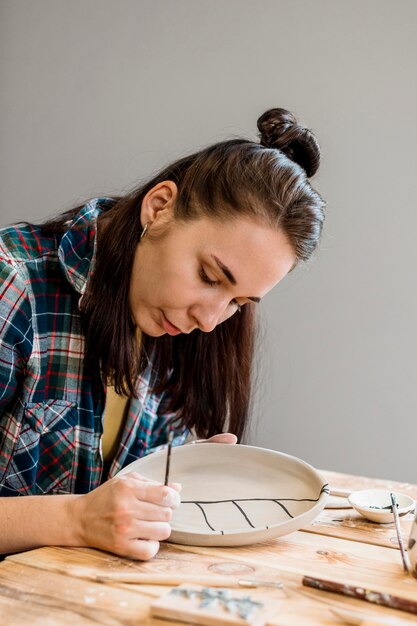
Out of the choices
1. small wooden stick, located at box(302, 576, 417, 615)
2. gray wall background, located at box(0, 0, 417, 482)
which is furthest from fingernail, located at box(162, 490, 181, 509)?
gray wall background, located at box(0, 0, 417, 482)

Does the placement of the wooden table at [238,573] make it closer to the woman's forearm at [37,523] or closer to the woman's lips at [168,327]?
the woman's forearm at [37,523]

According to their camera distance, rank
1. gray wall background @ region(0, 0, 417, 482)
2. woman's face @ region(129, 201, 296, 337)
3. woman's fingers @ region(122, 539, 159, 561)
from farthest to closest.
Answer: gray wall background @ region(0, 0, 417, 482), woman's face @ region(129, 201, 296, 337), woman's fingers @ region(122, 539, 159, 561)

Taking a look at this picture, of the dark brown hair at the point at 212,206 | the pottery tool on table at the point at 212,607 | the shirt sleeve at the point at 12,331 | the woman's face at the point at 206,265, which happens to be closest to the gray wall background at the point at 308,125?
the dark brown hair at the point at 212,206

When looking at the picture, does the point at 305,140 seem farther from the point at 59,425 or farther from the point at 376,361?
the point at 376,361

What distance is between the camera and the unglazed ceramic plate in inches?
44.8

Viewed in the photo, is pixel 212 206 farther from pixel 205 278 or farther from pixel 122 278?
pixel 122 278

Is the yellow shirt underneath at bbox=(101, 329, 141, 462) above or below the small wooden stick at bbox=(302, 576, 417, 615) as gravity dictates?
above

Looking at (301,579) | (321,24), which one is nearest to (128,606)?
(301,579)

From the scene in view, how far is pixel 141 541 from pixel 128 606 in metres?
0.17

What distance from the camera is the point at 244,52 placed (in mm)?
2695

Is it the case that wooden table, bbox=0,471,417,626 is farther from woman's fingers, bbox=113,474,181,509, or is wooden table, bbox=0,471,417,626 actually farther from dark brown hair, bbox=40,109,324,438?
dark brown hair, bbox=40,109,324,438

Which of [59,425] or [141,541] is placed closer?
[141,541]

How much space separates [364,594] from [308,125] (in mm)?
2026

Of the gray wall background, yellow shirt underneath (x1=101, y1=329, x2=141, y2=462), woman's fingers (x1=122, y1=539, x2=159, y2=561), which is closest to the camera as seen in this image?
woman's fingers (x1=122, y1=539, x2=159, y2=561)
